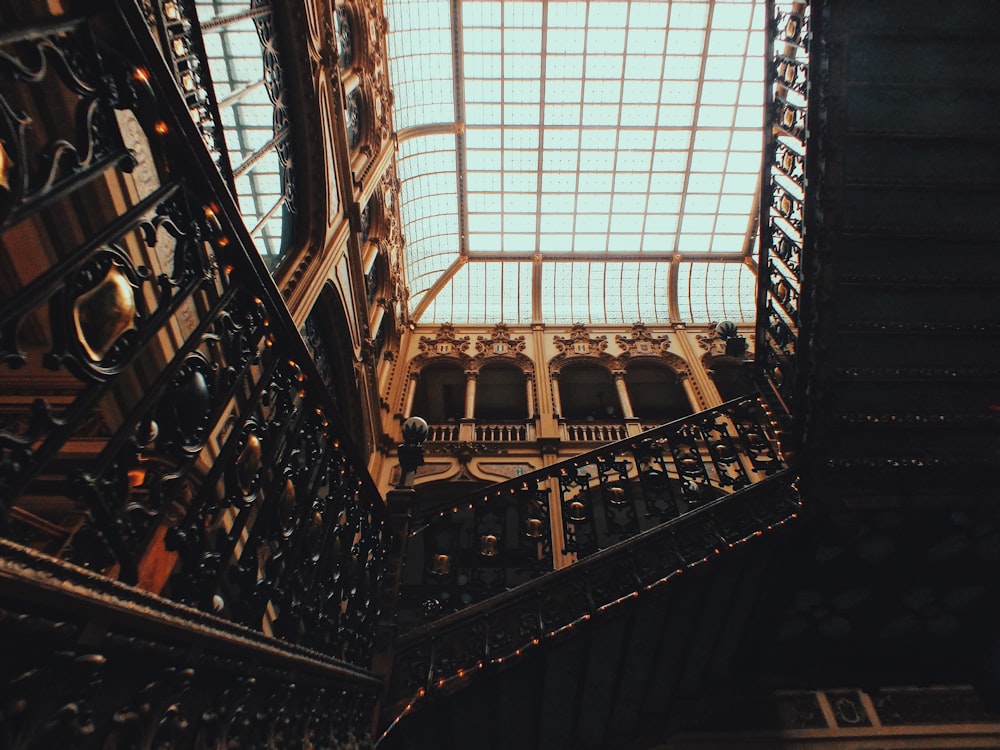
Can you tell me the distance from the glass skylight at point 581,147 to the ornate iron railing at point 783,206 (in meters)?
11.3

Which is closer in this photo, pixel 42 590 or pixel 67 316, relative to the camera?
pixel 42 590

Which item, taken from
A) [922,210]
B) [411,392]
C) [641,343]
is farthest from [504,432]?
[922,210]

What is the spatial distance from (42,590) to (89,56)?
1.49 meters

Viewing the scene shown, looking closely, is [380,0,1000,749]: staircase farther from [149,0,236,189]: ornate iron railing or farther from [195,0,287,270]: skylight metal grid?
[195,0,287,270]: skylight metal grid

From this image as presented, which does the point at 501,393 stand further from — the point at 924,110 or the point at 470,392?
the point at 924,110

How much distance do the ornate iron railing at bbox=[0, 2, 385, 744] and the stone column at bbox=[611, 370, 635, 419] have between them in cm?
1063

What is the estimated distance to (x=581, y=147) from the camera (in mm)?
16656

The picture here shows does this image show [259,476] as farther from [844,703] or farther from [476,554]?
[844,703]

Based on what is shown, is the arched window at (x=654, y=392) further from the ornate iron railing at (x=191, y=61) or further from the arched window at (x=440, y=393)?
the ornate iron railing at (x=191, y=61)

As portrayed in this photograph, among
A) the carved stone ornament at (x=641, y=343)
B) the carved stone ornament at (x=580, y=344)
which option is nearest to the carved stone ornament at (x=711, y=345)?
the carved stone ornament at (x=641, y=343)

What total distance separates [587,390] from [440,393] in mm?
4190

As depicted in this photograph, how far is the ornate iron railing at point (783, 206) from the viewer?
442cm

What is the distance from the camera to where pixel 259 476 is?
2.35m

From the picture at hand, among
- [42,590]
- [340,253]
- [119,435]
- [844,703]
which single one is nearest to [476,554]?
[119,435]
